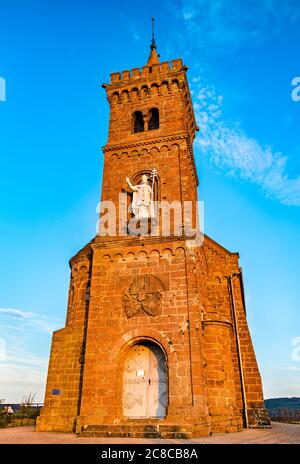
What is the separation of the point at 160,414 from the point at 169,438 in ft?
5.83

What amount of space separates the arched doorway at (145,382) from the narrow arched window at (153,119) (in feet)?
39.4

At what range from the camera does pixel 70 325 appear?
55.7 feet

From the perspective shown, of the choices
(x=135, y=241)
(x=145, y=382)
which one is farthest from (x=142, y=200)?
(x=145, y=382)

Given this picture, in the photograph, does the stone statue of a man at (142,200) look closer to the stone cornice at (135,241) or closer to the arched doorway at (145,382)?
the stone cornice at (135,241)

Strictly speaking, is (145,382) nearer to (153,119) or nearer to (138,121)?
(153,119)

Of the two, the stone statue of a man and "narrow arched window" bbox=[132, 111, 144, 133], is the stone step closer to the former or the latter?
the stone statue of a man

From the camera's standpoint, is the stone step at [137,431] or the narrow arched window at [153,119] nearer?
the stone step at [137,431]

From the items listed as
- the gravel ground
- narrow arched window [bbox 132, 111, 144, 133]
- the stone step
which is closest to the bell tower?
the stone step

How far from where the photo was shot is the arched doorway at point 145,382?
1351 centimetres

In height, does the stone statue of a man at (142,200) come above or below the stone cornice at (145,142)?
below

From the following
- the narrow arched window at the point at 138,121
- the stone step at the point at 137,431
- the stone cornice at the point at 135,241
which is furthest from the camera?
the narrow arched window at the point at 138,121

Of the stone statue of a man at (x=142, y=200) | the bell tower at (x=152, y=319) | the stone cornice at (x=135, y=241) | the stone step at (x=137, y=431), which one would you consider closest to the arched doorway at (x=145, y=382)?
the bell tower at (x=152, y=319)

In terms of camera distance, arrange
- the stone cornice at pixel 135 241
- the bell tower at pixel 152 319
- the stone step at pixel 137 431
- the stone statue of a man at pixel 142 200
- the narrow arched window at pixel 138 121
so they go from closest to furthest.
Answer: the stone step at pixel 137 431, the bell tower at pixel 152 319, the stone cornice at pixel 135 241, the stone statue of a man at pixel 142 200, the narrow arched window at pixel 138 121

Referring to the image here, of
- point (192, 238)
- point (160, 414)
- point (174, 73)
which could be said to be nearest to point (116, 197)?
point (192, 238)
